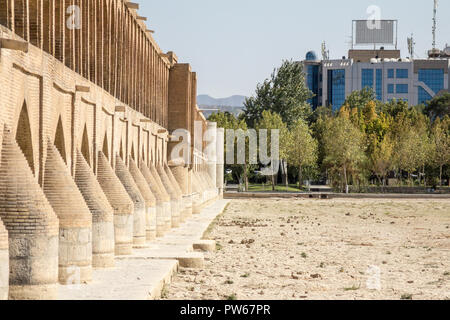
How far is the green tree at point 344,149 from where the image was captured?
78.9 m

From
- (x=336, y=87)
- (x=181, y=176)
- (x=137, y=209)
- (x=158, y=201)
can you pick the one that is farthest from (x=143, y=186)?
(x=336, y=87)

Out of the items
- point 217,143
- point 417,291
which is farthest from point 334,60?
point 417,291

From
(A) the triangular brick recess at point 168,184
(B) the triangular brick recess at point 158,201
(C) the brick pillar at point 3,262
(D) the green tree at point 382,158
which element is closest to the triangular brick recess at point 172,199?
(A) the triangular brick recess at point 168,184

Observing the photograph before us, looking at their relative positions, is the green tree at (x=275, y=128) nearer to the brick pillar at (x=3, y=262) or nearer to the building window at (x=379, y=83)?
the building window at (x=379, y=83)

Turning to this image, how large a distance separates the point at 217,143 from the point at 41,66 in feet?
→ 194

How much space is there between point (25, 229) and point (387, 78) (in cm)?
12949

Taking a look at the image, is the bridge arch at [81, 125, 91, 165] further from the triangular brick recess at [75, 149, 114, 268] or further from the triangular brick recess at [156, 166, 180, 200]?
the triangular brick recess at [156, 166, 180, 200]

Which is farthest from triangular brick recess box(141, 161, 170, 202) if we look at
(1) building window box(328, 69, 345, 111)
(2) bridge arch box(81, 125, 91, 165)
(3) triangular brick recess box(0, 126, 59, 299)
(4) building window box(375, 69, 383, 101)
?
(1) building window box(328, 69, 345, 111)

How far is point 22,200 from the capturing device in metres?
13.1

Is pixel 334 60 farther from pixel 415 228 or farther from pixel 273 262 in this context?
pixel 273 262

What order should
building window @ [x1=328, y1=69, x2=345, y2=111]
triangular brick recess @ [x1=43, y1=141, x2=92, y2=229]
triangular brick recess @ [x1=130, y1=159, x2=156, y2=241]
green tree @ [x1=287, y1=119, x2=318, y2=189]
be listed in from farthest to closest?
building window @ [x1=328, y1=69, x2=345, y2=111]
green tree @ [x1=287, y1=119, x2=318, y2=189]
triangular brick recess @ [x1=130, y1=159, x2=156, y2=241]
triangular brick recess @ [x1=43, y1=141, x2=92, y2=229]

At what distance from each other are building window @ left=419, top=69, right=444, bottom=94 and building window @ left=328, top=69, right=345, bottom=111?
40.9 feet

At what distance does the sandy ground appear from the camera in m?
17.5
